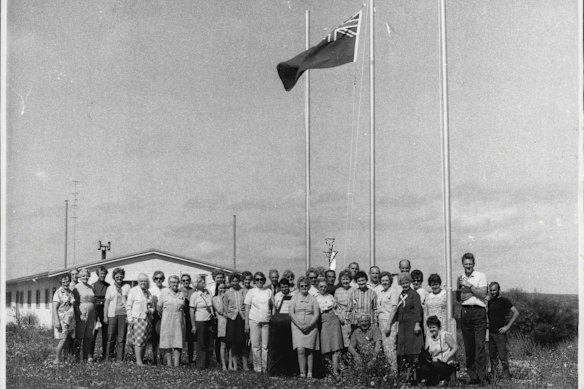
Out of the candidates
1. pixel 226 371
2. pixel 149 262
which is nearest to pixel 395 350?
pixel 226 371

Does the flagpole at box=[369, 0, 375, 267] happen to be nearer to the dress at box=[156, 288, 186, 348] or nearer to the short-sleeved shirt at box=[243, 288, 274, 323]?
the short-sleeved shirt at box=[243, 288, 274, 323]

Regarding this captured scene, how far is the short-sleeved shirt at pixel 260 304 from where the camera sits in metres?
12.4

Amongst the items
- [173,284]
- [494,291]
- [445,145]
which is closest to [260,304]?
[173,284]

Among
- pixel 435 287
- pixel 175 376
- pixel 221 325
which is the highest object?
pixel 435 287

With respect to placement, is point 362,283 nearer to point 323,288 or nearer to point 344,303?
point 344,303

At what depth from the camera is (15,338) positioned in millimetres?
19656

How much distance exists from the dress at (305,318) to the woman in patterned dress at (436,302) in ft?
5.50

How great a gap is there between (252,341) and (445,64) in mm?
5510

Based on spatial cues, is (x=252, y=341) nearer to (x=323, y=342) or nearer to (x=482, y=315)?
(x=323, y=342)

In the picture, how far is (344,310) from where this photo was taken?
11.7 meters

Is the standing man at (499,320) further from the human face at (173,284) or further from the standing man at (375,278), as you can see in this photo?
the human face at (173,284)

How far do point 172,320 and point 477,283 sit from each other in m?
5.09

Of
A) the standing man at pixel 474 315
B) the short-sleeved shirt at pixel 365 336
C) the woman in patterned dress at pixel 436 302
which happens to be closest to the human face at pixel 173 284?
the short-sleeved shirt at pixel 365 336

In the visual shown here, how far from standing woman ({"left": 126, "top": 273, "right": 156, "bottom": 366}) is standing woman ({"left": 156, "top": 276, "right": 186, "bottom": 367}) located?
0.22m
